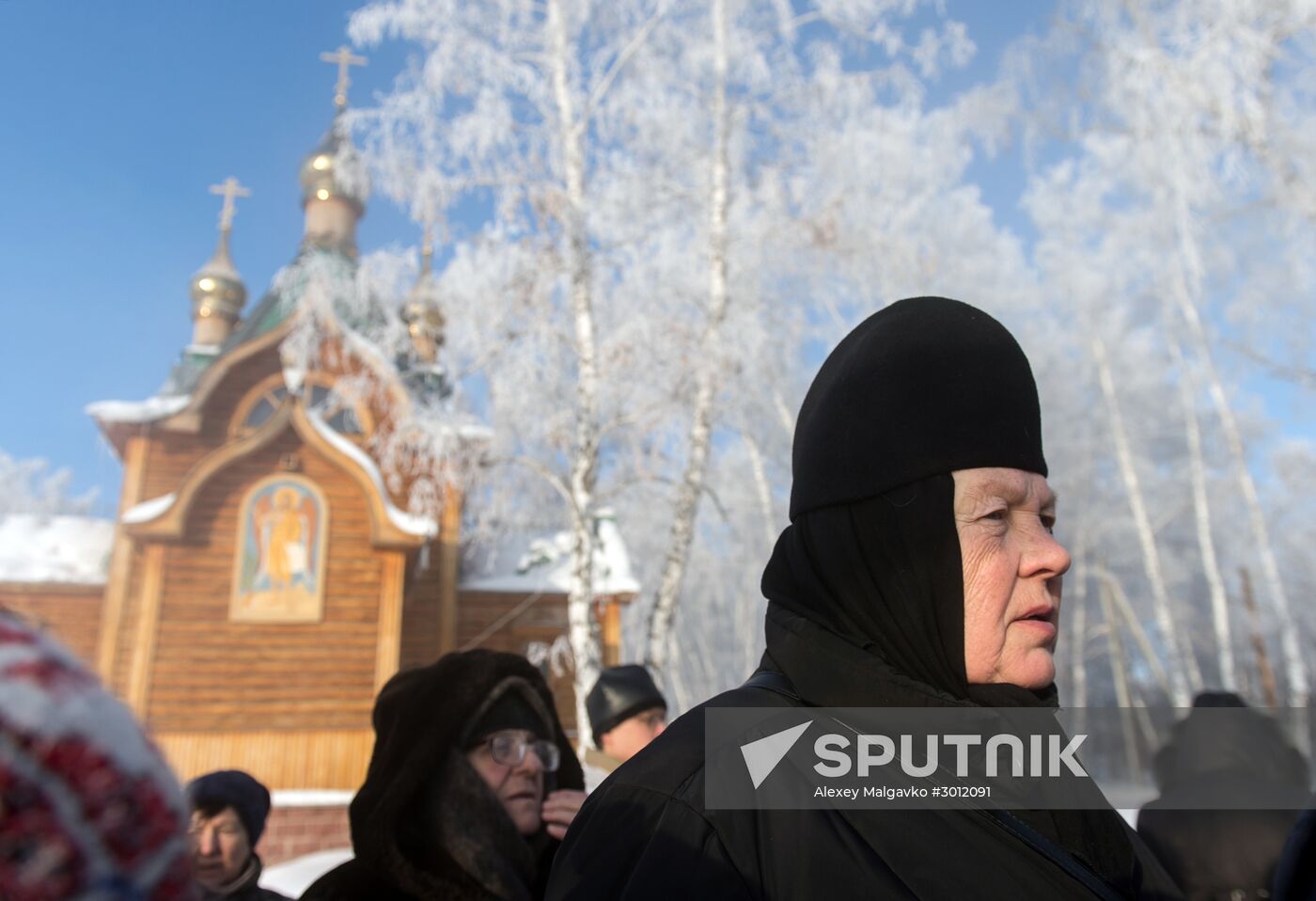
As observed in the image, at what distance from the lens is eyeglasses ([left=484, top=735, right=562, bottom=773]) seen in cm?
272

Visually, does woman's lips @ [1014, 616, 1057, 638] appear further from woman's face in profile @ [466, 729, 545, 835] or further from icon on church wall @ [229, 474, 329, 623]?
icon on church wall @ [229, 474, 329, 623]

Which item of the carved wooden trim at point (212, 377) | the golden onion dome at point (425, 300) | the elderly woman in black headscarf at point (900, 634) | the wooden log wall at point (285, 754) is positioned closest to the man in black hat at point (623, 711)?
the elderly woman in black headscarf at point (900, 634)

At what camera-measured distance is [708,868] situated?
113cm

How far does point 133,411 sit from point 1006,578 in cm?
1619

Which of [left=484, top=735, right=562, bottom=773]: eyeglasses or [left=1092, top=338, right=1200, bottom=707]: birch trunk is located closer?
[left=484, top=735, right=562, bottom=773]: eyeglasses

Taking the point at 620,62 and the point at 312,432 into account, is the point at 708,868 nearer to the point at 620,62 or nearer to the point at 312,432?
the point at 620,62

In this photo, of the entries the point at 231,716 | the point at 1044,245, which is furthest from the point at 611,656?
the point at 1044,245

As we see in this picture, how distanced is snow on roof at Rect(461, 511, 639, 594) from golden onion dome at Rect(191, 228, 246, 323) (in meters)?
9.55

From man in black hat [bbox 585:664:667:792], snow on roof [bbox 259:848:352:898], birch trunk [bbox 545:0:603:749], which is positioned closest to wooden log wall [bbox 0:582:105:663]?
snow on roof [bbox 259:848:352:898]

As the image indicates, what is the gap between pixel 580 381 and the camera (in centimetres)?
962

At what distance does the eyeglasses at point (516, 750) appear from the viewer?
2.72 metres

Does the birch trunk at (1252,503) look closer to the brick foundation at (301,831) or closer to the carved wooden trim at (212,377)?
the brick foundation at (301,831)

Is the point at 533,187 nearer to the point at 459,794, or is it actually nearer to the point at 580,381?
the point at 580,381

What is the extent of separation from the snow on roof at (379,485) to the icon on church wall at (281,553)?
2.76ft
